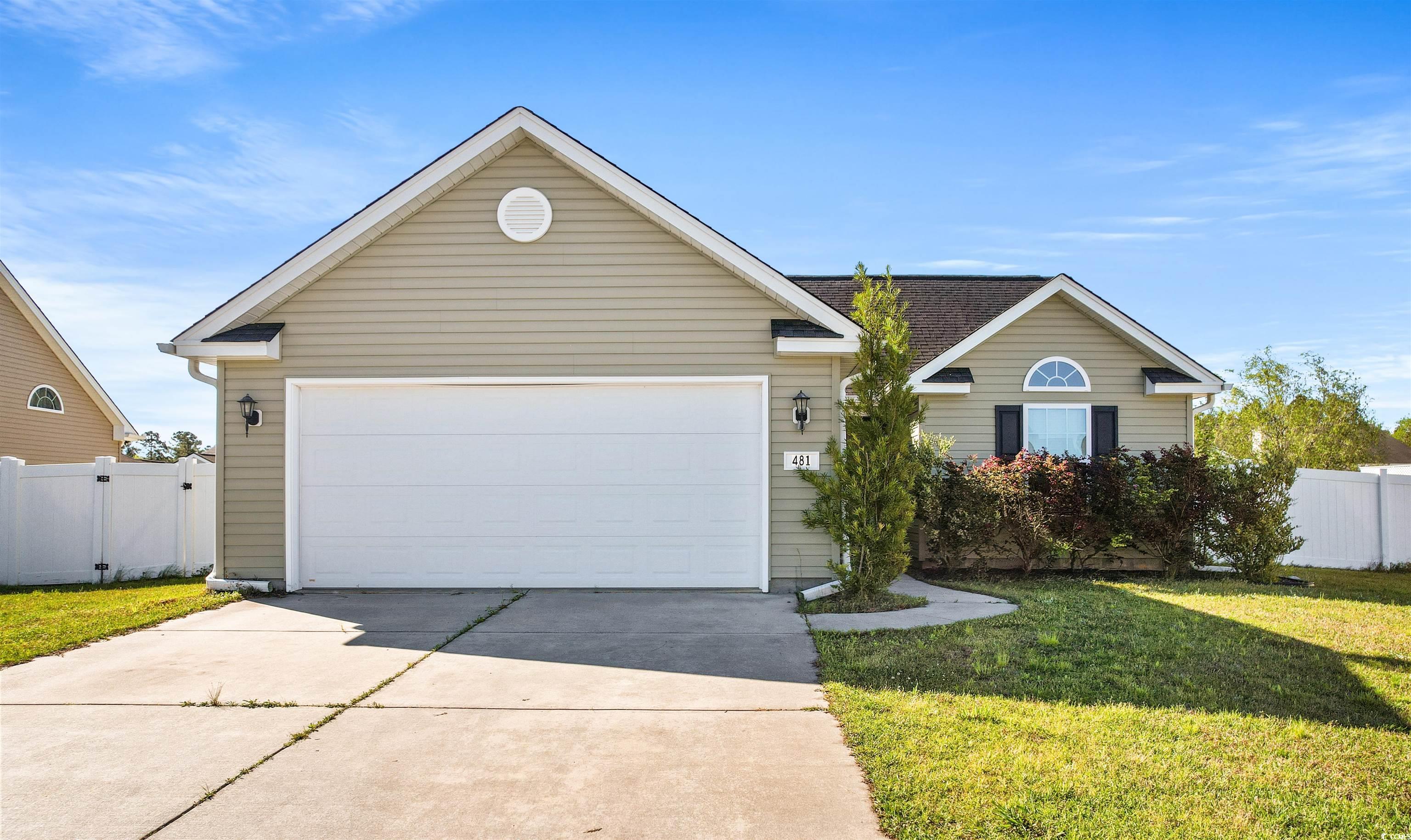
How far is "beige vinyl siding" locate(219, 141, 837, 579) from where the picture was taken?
8789mm

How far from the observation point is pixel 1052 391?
1232 centimetres

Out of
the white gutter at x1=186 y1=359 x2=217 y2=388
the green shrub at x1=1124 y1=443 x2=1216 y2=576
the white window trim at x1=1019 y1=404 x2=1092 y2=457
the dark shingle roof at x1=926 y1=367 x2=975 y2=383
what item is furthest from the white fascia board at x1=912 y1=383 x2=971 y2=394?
the white gutter at x1=186 y1=359 x2=217 y2=388

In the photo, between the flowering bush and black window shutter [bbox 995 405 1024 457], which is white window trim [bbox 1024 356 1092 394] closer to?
black window shutter [bbox 995 405 1024 457]

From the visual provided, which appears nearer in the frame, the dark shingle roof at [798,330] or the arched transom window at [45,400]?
the dark shingle roof at [798,330]

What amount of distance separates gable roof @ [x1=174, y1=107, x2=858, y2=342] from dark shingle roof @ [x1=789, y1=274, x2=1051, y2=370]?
4.19m

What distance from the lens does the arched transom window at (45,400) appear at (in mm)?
15820

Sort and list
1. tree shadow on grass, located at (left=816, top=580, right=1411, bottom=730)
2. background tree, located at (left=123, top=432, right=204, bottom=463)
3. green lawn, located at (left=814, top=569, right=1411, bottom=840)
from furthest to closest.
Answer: background tree, located at (left=123, top=432, right=204, bottom=463) < tree shadow on grass, located at (left=816, top=580, right=1411, bottom=730) < green lawn, located at (left=814, top=569, right=1411, bottom=840)

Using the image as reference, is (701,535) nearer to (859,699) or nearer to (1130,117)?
(859,699)

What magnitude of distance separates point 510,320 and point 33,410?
13.7 m

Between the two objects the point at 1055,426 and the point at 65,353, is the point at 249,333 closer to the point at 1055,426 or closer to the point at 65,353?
the point at 65,353

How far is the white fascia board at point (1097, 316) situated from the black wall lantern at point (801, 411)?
3.93 metres

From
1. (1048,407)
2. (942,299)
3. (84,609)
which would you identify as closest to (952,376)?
(1048,407)

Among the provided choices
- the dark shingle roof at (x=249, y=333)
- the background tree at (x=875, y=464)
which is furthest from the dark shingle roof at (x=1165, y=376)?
the dark shingle roof at (x=249, y=333)

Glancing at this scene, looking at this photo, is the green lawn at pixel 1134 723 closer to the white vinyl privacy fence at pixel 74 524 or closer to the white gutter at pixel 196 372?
the white gutter at pixel 196 372
